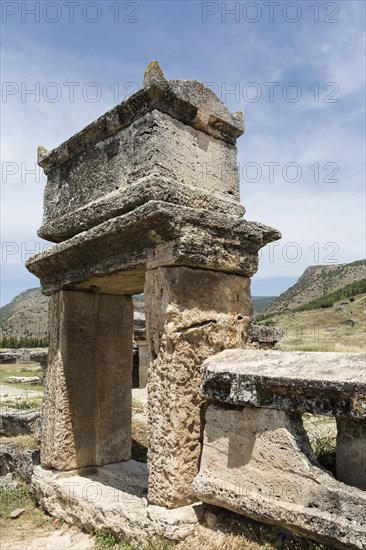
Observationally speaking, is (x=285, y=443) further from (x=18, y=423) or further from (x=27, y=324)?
(x=27, y=324)

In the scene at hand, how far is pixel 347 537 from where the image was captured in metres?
2.50

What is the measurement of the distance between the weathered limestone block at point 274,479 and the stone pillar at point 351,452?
5.6 inches

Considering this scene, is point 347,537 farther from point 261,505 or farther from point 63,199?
point 63,199

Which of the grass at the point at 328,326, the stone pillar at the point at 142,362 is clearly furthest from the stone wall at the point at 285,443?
the grass at the point at 328,326

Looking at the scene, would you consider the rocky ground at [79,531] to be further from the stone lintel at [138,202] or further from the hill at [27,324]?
the hill at [27,324]

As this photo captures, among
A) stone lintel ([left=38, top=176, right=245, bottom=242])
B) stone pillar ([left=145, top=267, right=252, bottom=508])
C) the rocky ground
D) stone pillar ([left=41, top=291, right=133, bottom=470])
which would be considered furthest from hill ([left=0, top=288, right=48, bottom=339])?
stone pillar ([left=145, top=267, right=252, bottom=508])

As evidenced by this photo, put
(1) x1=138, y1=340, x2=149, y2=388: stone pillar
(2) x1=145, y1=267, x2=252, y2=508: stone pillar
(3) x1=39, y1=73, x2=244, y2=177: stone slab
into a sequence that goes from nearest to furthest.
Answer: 1. (2) x1=145, y1=267, x2=252, y2=508: stone pillar
2. (3) x1=39, y1=73, x2=244, y2=177: stone slab
3. (1) x1=138, y1=340, x2=149, y2=388: stone pillar

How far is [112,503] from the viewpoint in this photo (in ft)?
12.9

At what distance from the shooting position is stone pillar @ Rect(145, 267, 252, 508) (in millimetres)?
3549

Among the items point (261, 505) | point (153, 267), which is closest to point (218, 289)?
point (153, 267)

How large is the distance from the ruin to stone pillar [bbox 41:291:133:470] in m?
0.01

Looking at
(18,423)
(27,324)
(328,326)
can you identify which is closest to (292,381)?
(18,423)

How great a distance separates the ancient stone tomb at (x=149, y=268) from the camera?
11.9 ft

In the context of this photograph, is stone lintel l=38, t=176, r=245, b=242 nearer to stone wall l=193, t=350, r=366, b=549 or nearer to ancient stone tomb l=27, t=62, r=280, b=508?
ancient stone tomb l=27, t=62, r=280, b=508
